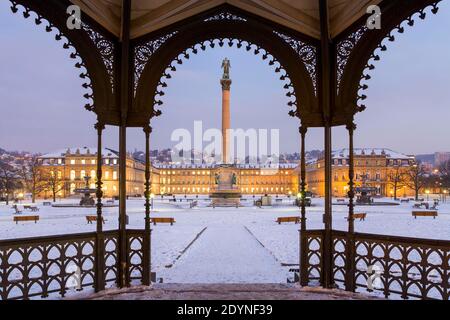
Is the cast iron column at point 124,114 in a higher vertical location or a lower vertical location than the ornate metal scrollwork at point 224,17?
lower

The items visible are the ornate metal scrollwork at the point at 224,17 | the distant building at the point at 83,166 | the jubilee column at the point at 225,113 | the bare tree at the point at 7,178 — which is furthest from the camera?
the distant building at the point at 83,166

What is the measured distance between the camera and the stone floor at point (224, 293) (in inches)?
258

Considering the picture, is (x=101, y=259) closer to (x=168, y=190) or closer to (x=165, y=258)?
(x=165, y=258)

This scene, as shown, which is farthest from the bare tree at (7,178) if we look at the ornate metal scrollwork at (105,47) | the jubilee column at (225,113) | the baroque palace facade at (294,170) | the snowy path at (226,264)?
the ornate metal scrollwork at (105,47)

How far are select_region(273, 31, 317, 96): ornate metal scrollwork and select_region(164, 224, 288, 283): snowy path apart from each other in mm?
4837

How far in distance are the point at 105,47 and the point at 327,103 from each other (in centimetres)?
449

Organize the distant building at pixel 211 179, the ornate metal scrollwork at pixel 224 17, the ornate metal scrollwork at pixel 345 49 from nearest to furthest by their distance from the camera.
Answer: the ornate metal scrollwork at pixel 345 49 → the ornate metal scrollwork at pixel 224 17 → the distant building at pixel 211 179

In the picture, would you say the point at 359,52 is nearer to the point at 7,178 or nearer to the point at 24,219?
the point at 24,219

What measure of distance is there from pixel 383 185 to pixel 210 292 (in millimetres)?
94497

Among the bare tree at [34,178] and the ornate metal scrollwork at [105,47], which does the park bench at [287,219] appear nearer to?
the ornate metal scrollwork at [105,47]

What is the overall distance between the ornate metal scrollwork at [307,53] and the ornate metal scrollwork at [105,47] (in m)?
3.33

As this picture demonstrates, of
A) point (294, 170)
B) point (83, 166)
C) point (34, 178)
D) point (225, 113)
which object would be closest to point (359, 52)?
point (225, 113)

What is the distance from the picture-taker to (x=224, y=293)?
6711mm
